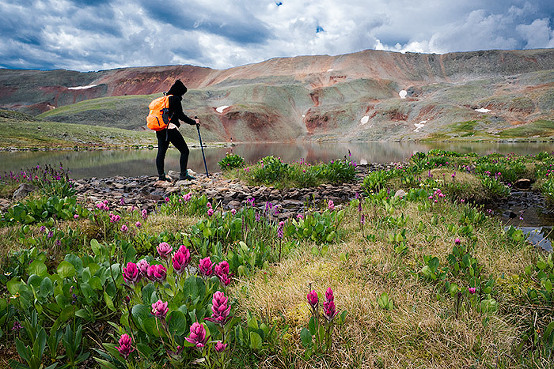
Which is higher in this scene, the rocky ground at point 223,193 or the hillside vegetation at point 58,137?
the hillside vegetation at point 58,137

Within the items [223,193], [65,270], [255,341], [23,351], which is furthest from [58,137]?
[255,341]

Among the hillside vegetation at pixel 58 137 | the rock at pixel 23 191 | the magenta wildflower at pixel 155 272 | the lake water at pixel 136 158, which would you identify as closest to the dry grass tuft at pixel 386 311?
the magenta wildflower at pixel 155 272

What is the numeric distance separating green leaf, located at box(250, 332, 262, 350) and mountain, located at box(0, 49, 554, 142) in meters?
83.5

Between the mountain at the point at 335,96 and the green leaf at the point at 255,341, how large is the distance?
274 ft

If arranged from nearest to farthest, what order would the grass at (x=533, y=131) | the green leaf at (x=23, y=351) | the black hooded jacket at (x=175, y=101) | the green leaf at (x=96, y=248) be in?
the green leaf at (x=23, y=351) → the green leaf at (x=96, y=248) → the black hooded jacket at (x=175, y=101) → the grass at (x=533, y=131)

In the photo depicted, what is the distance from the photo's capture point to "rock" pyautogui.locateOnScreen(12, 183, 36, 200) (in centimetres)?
762

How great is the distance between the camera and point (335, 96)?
5012 inches

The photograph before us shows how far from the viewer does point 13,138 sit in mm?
40938

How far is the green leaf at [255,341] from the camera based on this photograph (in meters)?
1.94

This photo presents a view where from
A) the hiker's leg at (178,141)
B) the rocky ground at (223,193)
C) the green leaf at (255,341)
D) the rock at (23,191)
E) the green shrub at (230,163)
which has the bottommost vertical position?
the rocky ground at (223,193)

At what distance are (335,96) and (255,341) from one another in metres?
134

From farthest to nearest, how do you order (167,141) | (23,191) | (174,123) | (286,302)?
(174,123), (167,141), (23,191), (286,302)

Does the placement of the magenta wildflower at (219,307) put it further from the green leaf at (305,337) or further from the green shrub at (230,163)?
the green shrub at (230,163)

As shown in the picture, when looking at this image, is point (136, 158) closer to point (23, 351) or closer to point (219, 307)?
point (23, 351)
